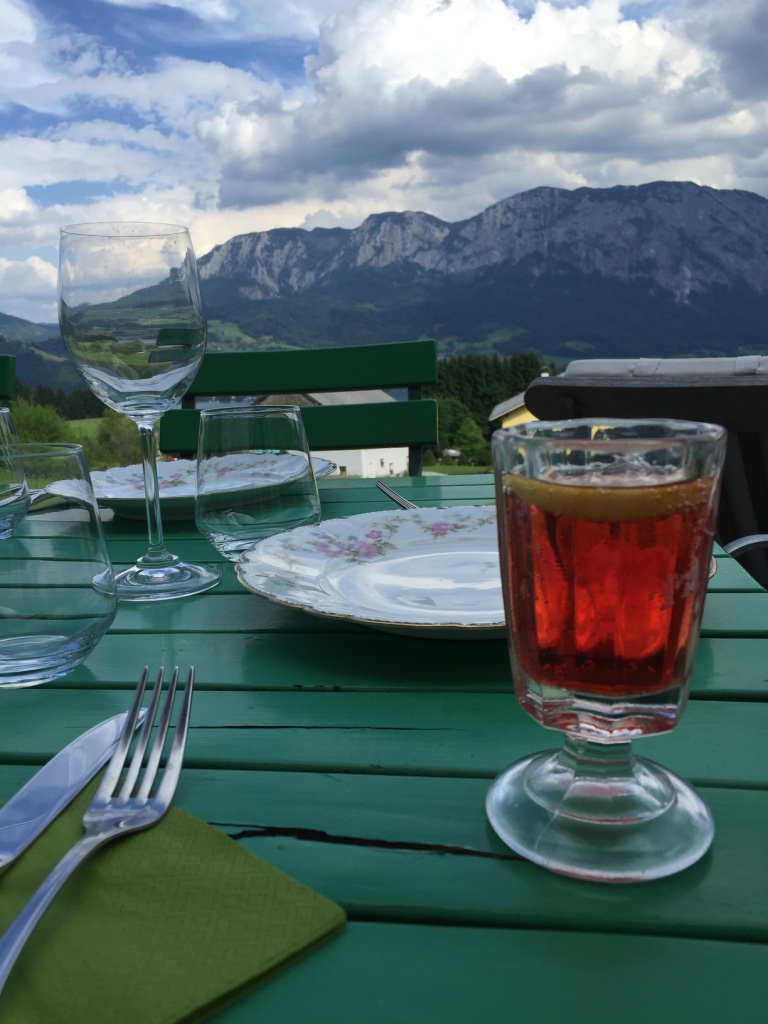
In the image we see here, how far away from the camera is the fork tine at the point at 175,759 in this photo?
0.38 metres

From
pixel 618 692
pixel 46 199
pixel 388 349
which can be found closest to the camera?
pixel 618 692

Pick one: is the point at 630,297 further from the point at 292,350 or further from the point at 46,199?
the point at 292,350

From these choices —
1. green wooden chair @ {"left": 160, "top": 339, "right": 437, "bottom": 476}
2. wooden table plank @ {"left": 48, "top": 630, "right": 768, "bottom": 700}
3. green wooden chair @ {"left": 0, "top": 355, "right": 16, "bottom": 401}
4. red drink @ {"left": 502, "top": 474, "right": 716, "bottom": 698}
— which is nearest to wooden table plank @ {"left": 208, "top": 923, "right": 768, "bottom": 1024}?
red drink @ {"left": 502, "top": 474, "right": 716, "bottom": 698}

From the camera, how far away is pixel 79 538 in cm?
53

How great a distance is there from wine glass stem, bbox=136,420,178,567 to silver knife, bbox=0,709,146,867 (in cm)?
35

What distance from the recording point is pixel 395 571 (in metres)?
0.74

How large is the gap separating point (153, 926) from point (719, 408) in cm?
136

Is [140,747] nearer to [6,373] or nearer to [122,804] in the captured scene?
[122,804]

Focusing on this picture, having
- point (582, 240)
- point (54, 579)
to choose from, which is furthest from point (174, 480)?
point (582, 240)

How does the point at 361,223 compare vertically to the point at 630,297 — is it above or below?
above

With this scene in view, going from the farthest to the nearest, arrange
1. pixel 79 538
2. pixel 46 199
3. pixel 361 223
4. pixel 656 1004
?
pixel 361 223
pixel 46 199
pixel 79 538
pixel 656 1004

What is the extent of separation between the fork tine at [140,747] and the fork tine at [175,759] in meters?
0.01

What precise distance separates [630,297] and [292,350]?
188ft

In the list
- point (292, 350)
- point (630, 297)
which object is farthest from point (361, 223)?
point (292, 350)
